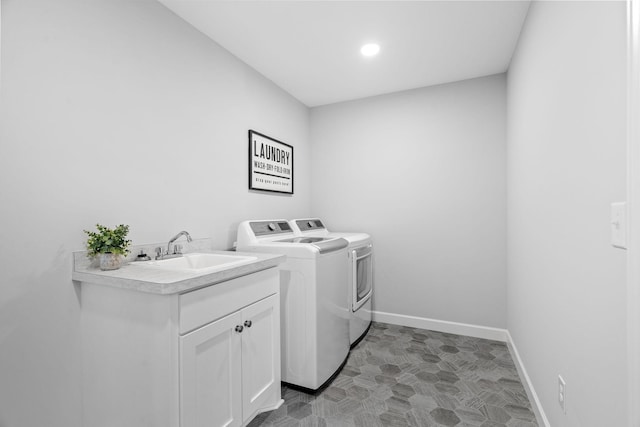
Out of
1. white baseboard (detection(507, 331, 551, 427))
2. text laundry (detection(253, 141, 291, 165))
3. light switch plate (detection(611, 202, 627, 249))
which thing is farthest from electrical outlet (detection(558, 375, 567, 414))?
text laundry (detection(253, 141, 291, 165))

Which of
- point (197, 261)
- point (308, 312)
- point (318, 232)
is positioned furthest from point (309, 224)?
point (197, 261)

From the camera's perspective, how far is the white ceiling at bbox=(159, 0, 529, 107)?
1.82 meters

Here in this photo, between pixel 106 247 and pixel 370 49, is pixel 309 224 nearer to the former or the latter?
pixel 370 49

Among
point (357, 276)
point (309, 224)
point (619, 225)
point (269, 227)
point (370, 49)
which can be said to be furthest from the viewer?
point (309, 224)

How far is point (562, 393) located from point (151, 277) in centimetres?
179

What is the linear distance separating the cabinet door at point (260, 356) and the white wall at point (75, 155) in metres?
0.74

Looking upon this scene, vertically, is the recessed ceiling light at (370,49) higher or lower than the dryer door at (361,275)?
higher

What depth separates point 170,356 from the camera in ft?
3.67

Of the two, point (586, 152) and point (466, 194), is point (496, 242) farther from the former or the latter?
point (586, 152)

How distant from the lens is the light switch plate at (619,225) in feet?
2.54

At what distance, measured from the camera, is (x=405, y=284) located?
3018 millimetres

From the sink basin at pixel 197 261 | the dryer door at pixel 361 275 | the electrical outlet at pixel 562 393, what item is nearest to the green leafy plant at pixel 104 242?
the sink basin at pixel 197 261

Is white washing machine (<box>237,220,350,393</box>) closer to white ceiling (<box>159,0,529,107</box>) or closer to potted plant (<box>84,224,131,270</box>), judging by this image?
potted plant (<box>84,224,131,270</box>)

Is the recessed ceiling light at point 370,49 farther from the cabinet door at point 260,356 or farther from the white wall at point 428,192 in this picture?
the cabinet door at point 260,356
